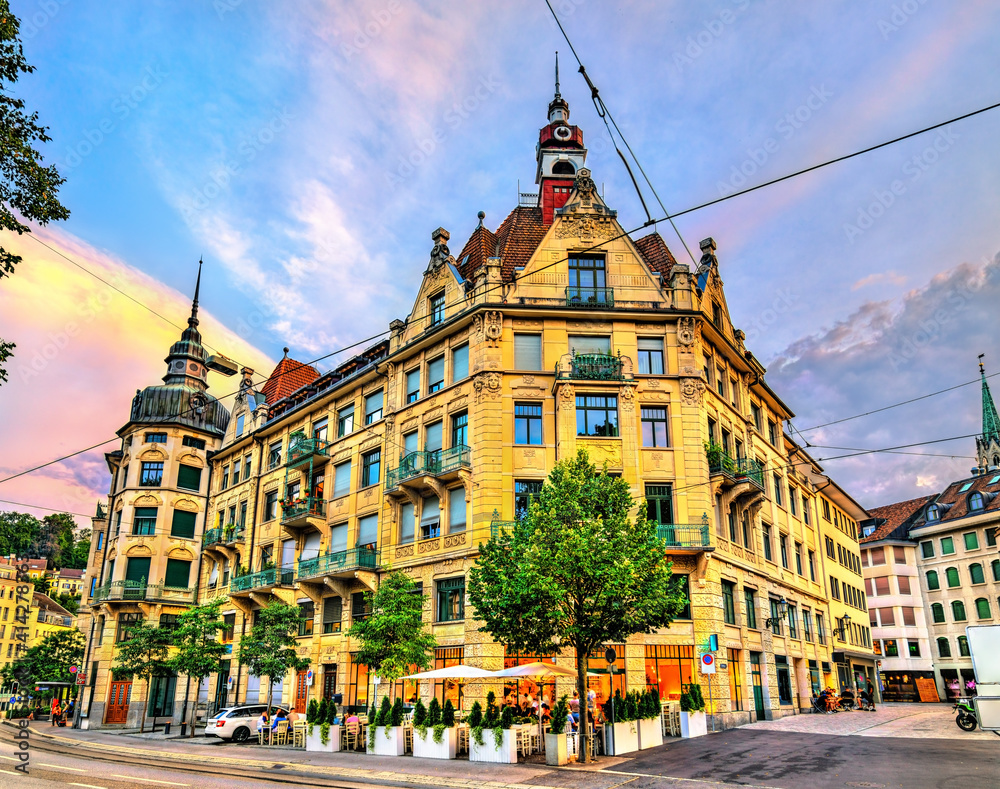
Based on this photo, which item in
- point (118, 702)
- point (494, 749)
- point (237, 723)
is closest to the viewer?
point (494, 749)

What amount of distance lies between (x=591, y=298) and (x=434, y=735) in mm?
18210

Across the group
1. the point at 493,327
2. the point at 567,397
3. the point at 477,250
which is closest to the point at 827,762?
the point at 567,397

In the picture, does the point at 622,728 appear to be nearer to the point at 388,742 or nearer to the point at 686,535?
the point at 388,742

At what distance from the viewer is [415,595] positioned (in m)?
29.4

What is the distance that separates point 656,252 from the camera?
3597cm

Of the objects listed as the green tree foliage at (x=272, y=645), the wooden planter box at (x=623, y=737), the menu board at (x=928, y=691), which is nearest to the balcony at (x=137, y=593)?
the green tree foliage at (x=272, y=645)

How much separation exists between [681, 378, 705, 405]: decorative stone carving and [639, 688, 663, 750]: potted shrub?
12014 millimetres

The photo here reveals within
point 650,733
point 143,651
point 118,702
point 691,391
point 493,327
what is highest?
point 493,327

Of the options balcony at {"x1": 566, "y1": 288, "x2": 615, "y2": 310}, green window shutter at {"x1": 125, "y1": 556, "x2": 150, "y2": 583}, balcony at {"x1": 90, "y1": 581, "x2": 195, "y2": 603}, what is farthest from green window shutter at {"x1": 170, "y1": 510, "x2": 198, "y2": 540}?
balcony at {"x1": 566, "y1": 288, "x2": 615, "y2": 310}

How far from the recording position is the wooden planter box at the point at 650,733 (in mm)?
22188

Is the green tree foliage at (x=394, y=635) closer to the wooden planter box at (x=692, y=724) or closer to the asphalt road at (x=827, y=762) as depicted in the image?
the wooden planter box at (x=692, y=724)

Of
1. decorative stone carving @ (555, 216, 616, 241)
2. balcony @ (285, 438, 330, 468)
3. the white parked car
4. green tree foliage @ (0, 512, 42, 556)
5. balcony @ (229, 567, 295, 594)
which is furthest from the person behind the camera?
green tree foliage @ (0, 512, 42, 556)

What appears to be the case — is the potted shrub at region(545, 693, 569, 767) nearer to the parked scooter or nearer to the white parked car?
the parked scooter

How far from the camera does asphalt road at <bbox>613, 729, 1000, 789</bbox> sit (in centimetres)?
1530
